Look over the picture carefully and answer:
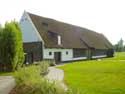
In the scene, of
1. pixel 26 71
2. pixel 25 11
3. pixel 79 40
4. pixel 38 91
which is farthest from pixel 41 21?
pixel 38 91

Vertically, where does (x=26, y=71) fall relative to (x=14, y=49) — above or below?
below

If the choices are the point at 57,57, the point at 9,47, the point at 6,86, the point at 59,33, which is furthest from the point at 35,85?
the point at 59,33

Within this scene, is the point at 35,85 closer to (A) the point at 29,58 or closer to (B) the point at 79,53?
(A) the point at 29,58

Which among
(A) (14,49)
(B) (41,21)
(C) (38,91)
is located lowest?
(C) (38,91)

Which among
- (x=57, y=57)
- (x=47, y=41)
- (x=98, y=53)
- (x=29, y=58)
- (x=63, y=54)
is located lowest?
(x=29, y=58)

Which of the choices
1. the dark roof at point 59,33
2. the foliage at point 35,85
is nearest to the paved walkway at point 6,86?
the foliage at point 35,85

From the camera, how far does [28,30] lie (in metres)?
38.3

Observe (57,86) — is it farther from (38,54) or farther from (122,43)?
(122,43)

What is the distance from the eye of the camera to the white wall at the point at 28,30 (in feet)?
123

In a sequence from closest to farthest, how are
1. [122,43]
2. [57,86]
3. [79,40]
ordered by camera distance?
[57,86]
[79,40]
[122,43]

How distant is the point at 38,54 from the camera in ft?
122

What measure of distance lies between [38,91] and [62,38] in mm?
31833

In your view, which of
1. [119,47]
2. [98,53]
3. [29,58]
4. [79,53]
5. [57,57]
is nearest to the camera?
[29,58]

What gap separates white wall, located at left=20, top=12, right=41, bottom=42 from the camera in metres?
37.5
